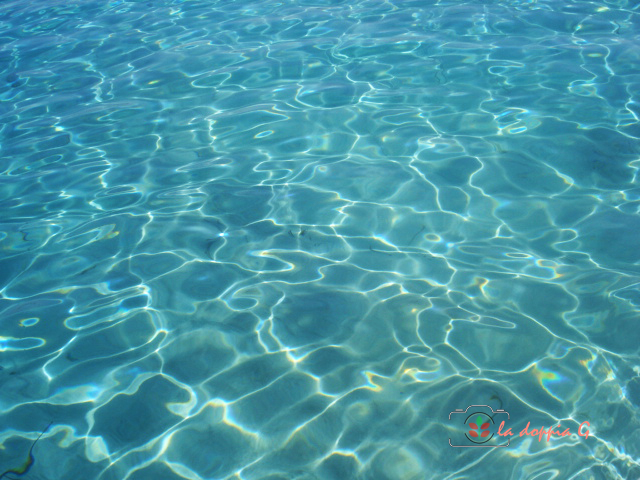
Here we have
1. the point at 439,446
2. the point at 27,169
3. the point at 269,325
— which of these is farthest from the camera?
the point at 27,169

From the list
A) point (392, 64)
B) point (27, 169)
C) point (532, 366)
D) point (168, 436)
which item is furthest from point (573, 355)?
point (27, 169)

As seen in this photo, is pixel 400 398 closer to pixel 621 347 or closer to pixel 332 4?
pixel 621 347

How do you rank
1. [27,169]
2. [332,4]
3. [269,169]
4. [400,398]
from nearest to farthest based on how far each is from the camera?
[400,398] → [269,169] → [27,169] → [332,4]

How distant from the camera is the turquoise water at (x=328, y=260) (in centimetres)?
258

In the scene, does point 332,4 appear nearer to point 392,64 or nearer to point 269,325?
point 392,64

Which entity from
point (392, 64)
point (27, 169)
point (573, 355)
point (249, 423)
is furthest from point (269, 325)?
point (392, 64)

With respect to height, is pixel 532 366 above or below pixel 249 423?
below

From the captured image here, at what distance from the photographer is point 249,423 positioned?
8.59ft

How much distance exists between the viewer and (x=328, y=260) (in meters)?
3.63

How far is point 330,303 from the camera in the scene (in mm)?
3252

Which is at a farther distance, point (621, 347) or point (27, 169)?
point (27, 169)

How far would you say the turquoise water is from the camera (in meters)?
2.58

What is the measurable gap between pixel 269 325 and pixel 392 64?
14.2 ft

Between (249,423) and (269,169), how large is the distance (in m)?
2.59
